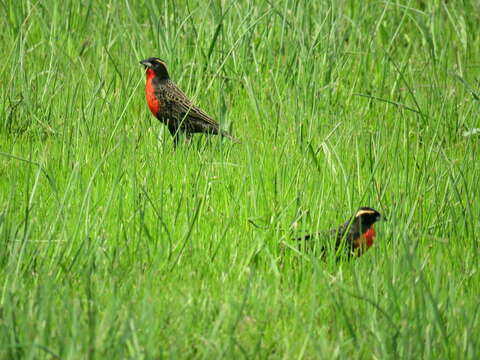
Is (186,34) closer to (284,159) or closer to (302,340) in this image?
(284,159)

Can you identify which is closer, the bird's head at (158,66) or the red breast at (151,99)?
the red breast at (151,99)

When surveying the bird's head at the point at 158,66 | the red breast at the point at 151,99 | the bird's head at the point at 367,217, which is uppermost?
the bird's head at the point at 158,66

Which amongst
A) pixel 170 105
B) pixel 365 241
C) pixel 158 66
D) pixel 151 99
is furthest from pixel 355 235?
pixel 158 66

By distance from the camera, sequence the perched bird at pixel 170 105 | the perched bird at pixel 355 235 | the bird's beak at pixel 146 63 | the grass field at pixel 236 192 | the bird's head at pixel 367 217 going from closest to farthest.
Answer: the grass field at pixel 236 192, the perched bird at pixel 355 235, the bird's head at pixel 367 217, the perched bird at pixel 170 105, the bird's beak at pixel 146 63

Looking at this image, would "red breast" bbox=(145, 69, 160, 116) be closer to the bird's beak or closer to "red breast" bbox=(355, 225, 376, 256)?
the bird's beak

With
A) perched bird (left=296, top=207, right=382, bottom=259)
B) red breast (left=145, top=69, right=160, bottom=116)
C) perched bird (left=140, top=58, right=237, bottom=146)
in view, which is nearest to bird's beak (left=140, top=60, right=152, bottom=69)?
perched bird (left=140, top=58, right=237, bottom=146)

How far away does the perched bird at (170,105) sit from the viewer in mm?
6652

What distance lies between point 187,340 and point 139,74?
4.32 m

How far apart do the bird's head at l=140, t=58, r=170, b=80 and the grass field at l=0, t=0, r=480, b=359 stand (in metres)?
0.19

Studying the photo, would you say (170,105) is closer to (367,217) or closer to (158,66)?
(158,66)

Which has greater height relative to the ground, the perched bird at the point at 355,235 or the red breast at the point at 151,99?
the red breast at the point at 151,99

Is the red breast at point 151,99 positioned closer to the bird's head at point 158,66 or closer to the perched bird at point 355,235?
the bird's head at point 158,66

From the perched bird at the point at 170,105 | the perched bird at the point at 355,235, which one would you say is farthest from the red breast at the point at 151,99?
the perched bird at the point at 355,235

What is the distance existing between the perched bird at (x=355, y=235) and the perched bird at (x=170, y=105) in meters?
2.26
